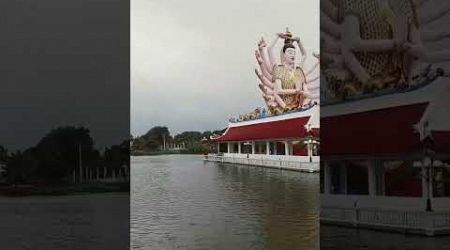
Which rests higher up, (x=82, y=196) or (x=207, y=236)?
(x=82, y=196)

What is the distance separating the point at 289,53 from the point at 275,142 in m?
1.09

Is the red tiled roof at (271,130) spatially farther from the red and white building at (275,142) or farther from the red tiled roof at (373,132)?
the red tiled roof at (373,132)

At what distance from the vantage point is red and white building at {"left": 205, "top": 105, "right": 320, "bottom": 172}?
18.2ft

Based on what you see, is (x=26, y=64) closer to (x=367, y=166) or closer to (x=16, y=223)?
(x=16, y=223)

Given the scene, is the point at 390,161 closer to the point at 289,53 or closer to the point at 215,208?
the point at 215,208

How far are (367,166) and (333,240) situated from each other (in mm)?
605

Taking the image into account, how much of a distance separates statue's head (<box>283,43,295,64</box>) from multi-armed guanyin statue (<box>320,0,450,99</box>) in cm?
90

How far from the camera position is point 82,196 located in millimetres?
4227

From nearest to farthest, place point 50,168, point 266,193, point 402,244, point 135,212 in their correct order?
1. point 402,244
2. point 50,168
3. point 135,212
4. point 266,193

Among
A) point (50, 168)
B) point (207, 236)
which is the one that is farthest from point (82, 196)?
point (207, 236)

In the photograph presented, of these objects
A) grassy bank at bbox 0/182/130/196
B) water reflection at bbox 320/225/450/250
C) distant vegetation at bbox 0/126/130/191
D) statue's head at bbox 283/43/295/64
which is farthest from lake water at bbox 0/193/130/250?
statue's head at bbox 283/43/295/64

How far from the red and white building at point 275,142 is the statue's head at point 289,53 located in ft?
2.03

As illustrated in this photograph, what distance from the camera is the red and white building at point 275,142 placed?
5.55 metres

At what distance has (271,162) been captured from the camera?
5.68 m
